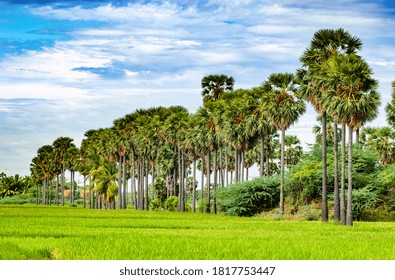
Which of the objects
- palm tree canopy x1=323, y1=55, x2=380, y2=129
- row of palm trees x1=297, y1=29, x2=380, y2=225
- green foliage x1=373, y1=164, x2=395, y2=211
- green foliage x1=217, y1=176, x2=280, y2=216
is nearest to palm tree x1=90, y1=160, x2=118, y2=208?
green foliage x1=217, y1=176, x2=280, y2=216

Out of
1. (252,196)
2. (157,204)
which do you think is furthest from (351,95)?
(157,204)

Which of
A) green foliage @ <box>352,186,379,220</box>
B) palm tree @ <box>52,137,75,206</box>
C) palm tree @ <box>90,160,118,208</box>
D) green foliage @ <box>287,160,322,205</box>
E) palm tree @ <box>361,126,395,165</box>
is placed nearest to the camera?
green foliage @ <box>352,186,379,220</box>

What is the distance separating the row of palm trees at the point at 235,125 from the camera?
58.5 meters

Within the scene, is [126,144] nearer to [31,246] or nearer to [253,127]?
[253,127]

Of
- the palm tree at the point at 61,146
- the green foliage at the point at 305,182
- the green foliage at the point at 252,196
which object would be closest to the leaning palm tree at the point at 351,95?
the green foliage at the point at 305,182

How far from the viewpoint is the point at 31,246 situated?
27.8m

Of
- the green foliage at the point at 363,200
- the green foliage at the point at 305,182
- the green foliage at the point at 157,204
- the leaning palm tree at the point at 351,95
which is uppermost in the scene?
the leaning palm tree at the point at 351,95

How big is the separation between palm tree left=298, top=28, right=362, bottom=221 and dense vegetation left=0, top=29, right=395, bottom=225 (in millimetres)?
96

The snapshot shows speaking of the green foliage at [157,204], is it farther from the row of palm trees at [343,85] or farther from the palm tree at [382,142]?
the row of palm trees at [343,85]

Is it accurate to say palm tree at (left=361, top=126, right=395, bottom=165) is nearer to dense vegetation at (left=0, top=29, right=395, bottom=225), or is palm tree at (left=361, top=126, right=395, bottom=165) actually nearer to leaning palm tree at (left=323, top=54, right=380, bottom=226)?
dense vegetation at (left=0, top=29, right=395, bottom=225)

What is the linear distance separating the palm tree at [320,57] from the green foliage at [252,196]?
Result: 1693 cm

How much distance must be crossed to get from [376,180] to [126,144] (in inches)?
2451

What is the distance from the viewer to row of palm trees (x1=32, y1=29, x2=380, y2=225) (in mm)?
58522
